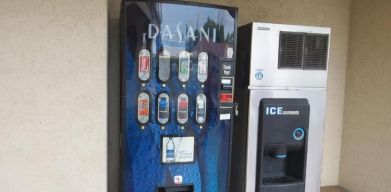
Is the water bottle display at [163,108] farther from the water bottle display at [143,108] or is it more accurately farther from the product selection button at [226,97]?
the product selection button at [226,97]

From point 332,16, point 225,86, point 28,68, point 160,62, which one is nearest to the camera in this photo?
point 28,68

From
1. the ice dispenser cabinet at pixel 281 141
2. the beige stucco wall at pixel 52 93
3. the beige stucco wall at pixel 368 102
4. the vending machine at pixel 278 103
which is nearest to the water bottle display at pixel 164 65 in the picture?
the beige stucco wall at pixel 52 93

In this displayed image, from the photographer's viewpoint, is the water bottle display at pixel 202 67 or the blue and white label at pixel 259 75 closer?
the water bottle display at pixel 202 67

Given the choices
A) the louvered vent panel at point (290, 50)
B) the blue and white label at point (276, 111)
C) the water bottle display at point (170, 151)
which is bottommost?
the water bottle display at point (170, 151)

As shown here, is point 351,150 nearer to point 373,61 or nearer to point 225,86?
point 373,61

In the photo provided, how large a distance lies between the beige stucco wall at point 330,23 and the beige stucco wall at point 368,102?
0.20ft

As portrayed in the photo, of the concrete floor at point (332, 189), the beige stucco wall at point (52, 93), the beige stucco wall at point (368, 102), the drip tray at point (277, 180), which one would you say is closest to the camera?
the beige stucco wall at point (52, 93)

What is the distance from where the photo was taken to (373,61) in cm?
251

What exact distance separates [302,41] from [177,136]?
40.4 inches

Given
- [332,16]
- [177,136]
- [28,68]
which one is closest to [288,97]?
[177,136]

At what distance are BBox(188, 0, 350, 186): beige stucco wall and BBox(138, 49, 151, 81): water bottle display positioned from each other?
1104mm

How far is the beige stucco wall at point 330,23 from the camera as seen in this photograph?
256cm

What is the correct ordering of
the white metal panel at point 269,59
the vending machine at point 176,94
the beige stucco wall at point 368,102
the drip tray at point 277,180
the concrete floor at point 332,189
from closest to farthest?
the vending machine at point 176,94 → the white metal panel at point 269,59 → the drip tray at point 277,180 → the beige stucco wall at point 368,102 → the concrete floor at point 332,189

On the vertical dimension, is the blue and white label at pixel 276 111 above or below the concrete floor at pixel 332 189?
above
